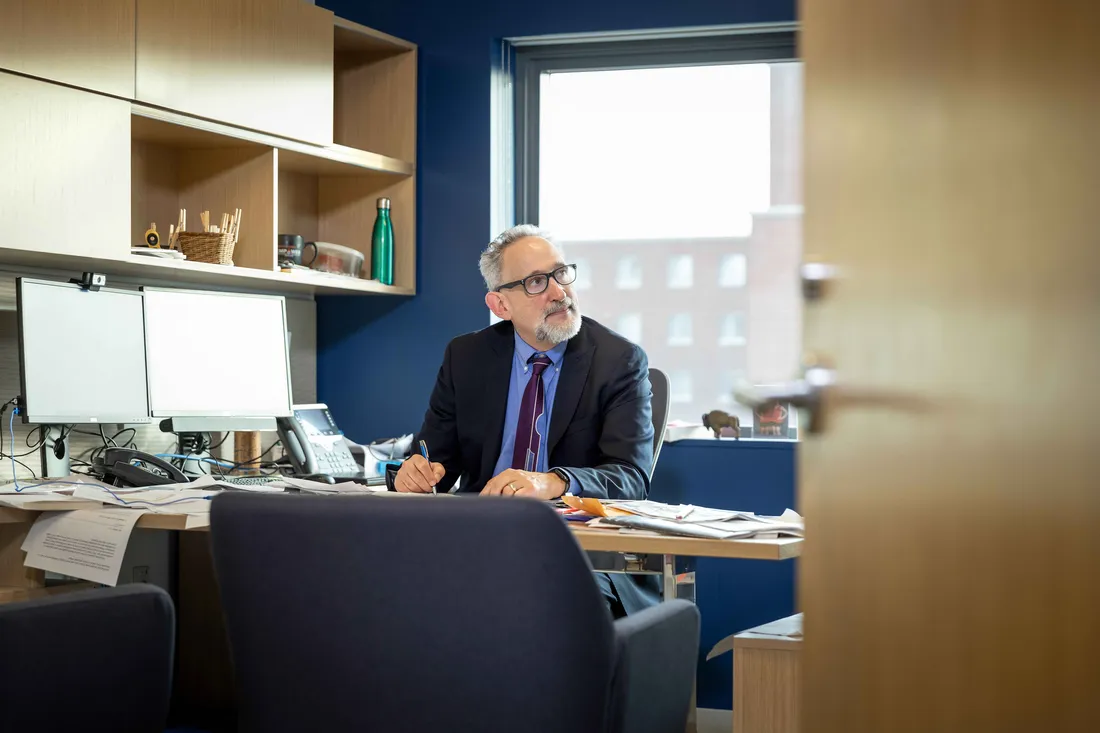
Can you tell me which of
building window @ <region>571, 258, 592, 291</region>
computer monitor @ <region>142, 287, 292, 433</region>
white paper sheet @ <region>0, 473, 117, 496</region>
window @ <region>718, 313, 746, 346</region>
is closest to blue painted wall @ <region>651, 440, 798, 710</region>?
window @ <region>718, 313, 746, 346</region>

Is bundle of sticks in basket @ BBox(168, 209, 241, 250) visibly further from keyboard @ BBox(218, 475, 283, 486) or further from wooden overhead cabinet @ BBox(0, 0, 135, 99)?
keyboard @ BBox(218, 475, 283, 486)

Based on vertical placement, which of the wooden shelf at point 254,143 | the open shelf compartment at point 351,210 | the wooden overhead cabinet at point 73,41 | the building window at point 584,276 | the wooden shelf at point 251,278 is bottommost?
the wooden shelf at point 251,278

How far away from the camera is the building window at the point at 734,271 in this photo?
3.91 meters

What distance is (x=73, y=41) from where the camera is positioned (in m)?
2.76

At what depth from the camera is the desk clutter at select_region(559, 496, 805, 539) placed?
194cm

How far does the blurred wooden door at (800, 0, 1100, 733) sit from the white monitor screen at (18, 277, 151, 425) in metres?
2.24

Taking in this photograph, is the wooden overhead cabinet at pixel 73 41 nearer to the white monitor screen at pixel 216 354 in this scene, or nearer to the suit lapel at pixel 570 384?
the white monitor screen at pixel 216 354

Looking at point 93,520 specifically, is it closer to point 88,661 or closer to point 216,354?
point 88,661

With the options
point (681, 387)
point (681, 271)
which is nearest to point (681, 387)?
point (681, 387)

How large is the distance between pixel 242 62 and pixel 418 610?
7.74 ft

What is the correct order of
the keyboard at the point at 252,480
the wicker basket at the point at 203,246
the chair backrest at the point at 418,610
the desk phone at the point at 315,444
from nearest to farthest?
1. the chair backrest at the point at 418,610
2. the keyboard at the point at 252,480
3. the wicker basket at the point at 203,246
4. the desk phone at the point at 315,444

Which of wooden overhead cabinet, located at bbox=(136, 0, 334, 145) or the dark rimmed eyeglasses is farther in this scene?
wooden overhead cabinet, located at bbox=(136, 0, 334, 145)

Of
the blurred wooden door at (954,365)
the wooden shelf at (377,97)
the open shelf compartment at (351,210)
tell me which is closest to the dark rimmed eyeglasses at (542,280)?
the open shelf compartment at (351,210)

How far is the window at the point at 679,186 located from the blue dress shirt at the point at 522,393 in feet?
3.76
